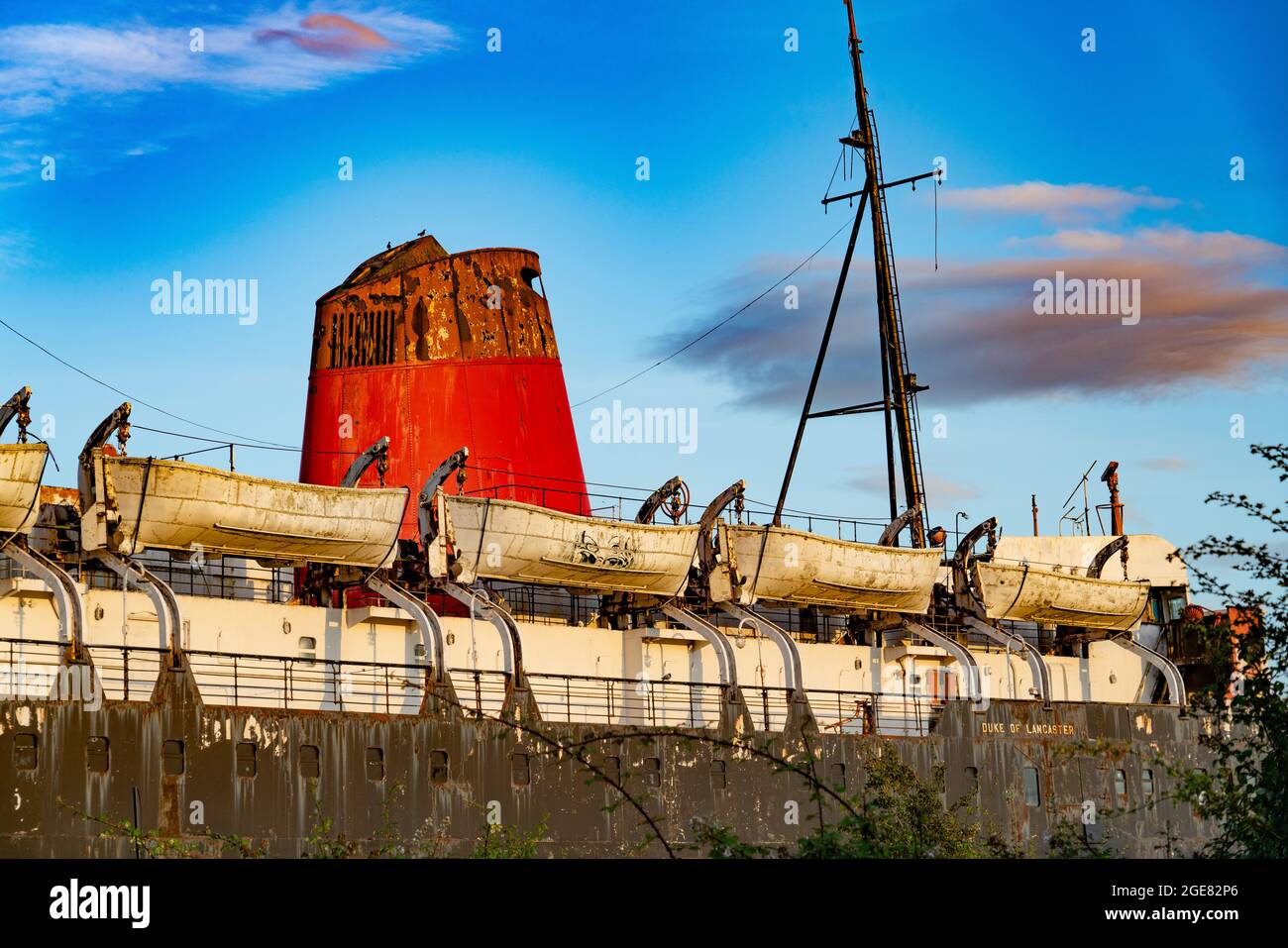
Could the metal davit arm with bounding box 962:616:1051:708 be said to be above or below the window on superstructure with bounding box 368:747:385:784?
above

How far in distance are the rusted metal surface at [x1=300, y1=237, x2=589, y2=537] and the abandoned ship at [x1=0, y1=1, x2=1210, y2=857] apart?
0.21 feet

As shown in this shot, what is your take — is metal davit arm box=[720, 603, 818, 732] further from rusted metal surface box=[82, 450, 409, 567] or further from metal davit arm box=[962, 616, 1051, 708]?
rusted metal surface box=[82, 450, 409, 567]

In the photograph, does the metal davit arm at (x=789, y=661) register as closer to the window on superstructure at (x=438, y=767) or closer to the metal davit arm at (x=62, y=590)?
the window on superstructure at (x=438, y=767)

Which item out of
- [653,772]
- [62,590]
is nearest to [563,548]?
[653,772]

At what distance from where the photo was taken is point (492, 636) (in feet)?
108

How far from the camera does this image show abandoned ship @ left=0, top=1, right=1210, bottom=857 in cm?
2561

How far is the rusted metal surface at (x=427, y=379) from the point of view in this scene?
3697 centimetres

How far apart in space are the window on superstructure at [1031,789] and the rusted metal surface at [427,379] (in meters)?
11.1

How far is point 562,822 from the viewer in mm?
28812

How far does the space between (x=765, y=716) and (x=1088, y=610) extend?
1212 centimetres

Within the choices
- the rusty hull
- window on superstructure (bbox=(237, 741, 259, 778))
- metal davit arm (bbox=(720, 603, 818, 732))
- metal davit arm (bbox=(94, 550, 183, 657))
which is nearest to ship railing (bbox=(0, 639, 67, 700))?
metal davit arm (bbox=(94, 550, 183, 657))

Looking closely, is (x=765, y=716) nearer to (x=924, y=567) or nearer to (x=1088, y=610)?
(x=924, y=567)

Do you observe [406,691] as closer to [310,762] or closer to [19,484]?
[310,762]
